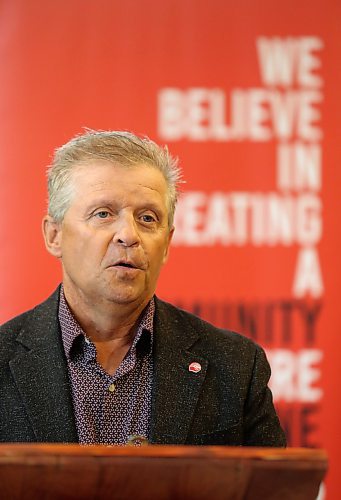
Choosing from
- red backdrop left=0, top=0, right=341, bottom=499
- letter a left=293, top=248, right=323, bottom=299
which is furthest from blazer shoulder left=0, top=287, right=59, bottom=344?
letter a left=293, top=248, right=323, bottom=299

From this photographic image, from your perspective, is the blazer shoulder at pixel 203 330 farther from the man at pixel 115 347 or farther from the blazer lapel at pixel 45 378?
the blazer lapel at pixel 45 378

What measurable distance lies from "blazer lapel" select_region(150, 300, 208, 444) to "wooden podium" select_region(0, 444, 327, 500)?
0.99 m

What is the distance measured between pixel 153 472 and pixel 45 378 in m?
1.08

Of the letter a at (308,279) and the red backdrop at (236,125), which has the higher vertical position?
the red backdrop at (236,125)

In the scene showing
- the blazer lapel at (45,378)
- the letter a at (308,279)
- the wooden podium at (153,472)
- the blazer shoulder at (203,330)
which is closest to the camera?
the wooden podium at (153,472)

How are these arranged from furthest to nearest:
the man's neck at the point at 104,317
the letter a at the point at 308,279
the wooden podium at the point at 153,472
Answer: the letter a at the point at 308,279, the man's neck at the point at 104,317, the wooden podium at the point at 153,472

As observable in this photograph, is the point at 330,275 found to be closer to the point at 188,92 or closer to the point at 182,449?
the point at 188,92

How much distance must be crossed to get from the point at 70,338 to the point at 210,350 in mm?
336

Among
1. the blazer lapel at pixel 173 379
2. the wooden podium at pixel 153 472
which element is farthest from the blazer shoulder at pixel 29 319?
the wooden podium at pixel 153 472

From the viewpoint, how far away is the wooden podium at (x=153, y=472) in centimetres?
74

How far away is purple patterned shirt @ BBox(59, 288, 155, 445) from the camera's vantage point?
1.77m

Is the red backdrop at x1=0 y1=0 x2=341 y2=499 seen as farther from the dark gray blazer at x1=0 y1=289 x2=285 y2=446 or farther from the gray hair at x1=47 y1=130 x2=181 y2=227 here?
the gray hair at x1=47 y1=130 x2=181 y2=227

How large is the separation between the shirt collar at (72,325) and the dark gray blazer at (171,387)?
16 mm

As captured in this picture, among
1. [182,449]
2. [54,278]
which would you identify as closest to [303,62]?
Answer: [54,278]
